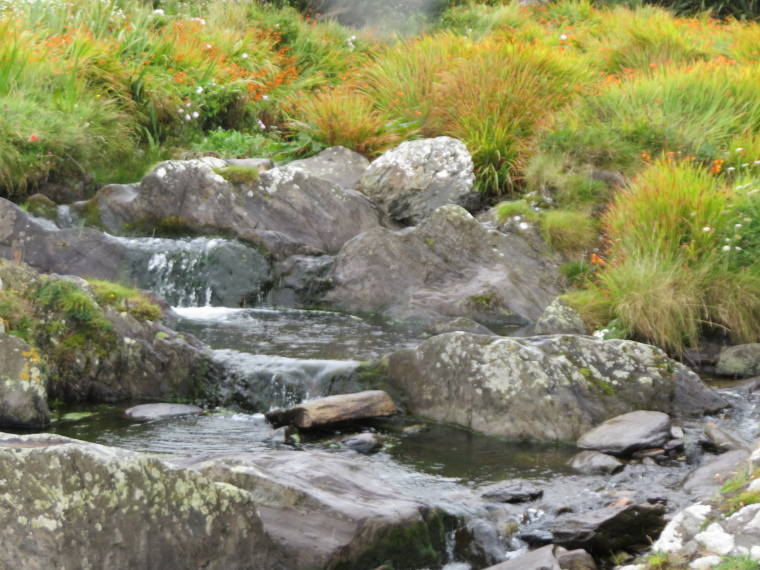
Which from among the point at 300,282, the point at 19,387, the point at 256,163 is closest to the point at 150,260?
the point at 300,282

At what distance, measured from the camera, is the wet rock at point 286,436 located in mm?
5332

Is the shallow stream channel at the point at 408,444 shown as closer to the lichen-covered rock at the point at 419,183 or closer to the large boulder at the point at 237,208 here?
the large boulder at the point at 237,208

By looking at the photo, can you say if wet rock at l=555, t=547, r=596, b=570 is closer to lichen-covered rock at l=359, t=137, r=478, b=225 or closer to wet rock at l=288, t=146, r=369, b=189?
lichen-covered rock at l=359, t=137, r=478, b=225

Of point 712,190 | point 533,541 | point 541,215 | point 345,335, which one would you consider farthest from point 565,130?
point 533,541

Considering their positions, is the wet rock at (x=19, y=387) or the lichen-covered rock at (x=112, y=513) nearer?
the lichen-covered rock at (x=112, y=513)

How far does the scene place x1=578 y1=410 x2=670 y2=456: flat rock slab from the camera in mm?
5219

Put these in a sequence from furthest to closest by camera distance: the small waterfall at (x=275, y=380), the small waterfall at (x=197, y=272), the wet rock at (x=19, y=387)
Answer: the small waterfall at (x=197, y=272) → the small waterfall at (x=275, y=380) → the wet rock at (x=19, y=387)

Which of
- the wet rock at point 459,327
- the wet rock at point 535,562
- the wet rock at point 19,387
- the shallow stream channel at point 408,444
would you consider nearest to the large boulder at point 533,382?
the shallow stream channel at point 408,444

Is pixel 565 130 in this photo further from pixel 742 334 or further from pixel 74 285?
pixel 74 285

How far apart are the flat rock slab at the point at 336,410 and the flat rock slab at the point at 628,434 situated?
1.30 metres

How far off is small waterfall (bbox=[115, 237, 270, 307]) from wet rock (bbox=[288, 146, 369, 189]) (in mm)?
2315

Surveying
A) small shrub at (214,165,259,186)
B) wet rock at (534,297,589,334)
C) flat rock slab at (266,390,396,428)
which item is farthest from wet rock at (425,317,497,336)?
small shrub at (214,165,259,186)

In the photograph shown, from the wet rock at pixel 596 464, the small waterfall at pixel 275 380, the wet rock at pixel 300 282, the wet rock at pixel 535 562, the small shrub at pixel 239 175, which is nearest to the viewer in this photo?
the wet rock at pixel 535 562

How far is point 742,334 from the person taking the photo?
7.63m
